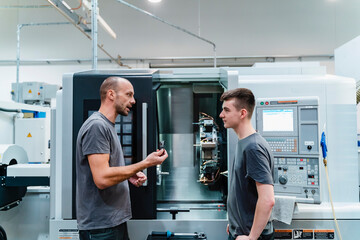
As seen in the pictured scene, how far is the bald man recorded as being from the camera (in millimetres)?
1233

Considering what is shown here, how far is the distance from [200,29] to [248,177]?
3.91m

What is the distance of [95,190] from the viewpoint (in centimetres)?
130

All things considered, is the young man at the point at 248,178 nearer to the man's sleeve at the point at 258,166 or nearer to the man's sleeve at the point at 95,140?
the man's sleeve at the point at 258,166

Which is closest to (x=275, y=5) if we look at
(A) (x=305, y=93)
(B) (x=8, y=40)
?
(A) (x=305, y=93)

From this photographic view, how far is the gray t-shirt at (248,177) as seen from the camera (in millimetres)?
1191

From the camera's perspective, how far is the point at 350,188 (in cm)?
186

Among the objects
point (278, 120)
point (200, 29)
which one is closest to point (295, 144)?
point (278, 120)

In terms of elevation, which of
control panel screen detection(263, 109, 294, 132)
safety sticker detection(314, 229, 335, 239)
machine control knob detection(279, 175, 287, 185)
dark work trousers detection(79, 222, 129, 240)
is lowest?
safety sticker detection(314, 229, 335, 239)

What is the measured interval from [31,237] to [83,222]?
186 cm

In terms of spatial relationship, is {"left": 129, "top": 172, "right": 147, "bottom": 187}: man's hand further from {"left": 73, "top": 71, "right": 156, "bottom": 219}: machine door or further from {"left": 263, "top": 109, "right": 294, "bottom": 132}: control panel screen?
{"left": 263, "top": 109, "right": 294, "bottom": 132}: control panel screen

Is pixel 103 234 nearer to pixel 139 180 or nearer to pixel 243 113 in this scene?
pixel 139 180

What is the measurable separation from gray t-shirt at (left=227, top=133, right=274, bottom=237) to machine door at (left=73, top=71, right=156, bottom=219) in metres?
0.66

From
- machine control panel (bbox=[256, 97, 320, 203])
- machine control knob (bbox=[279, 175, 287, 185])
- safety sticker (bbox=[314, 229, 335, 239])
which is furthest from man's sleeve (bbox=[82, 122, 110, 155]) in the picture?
safety sticker (bbox=[314, 229, 335, 239])

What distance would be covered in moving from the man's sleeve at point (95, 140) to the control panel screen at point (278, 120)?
3.61 feet
